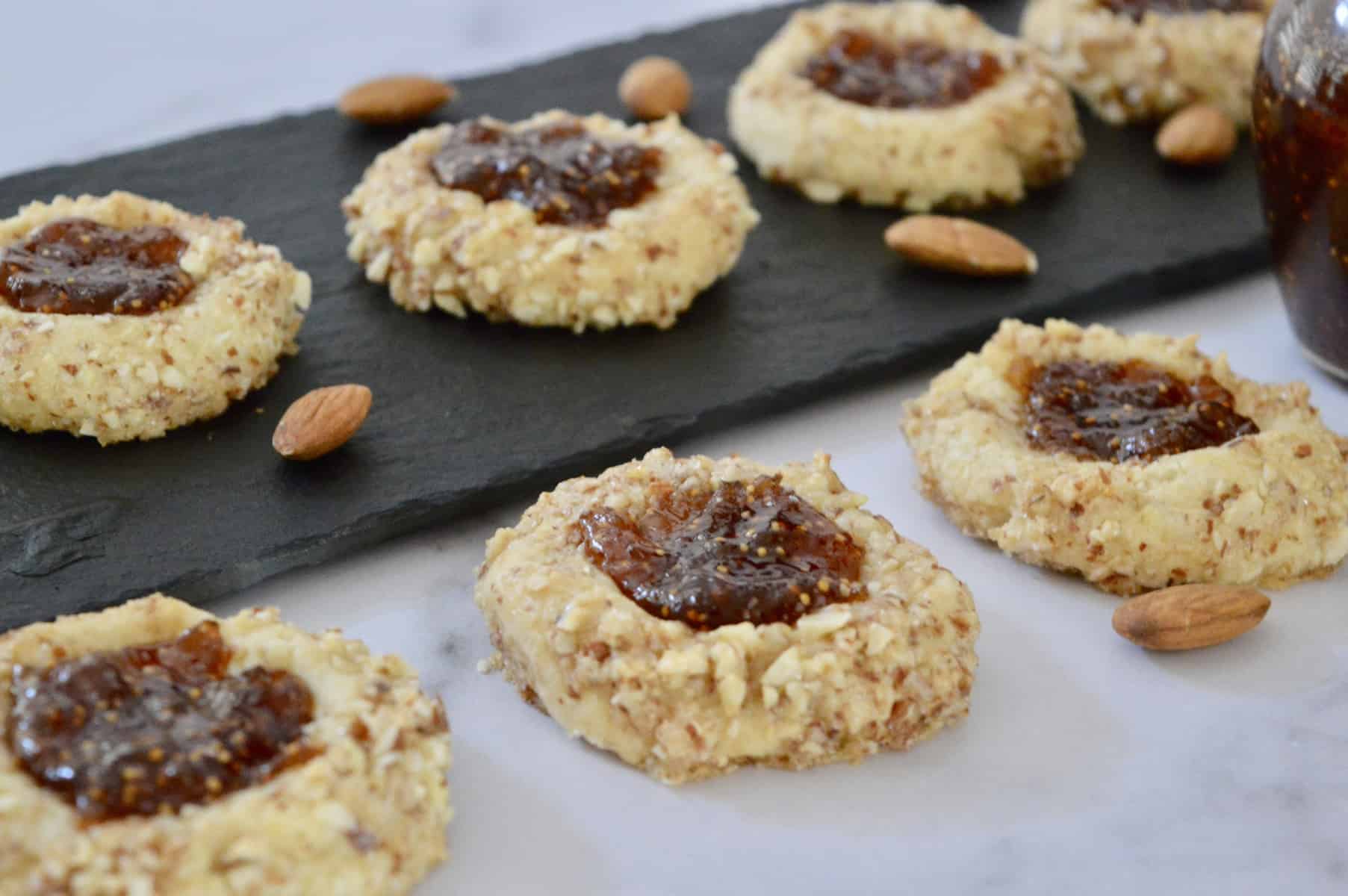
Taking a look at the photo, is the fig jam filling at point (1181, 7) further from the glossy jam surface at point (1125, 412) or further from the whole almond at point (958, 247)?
the glossy jam surface at point (1125, 412)

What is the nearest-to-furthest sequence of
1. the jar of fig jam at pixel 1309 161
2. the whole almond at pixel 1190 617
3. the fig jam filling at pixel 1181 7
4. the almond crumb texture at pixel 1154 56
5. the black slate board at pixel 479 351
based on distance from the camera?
the whole almond at pixel 1190 617
the black slate board at pixel 479 351
the jar of fig jam at pixel 1309 161
the almond crumb texture at pixel 1154 56
the fig jam filling at pixel 1181 7

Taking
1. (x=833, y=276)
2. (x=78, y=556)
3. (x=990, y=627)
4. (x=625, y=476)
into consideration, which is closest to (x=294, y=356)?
(x=78, y=556)

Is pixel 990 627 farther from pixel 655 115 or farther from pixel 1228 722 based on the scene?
pixel 655 115

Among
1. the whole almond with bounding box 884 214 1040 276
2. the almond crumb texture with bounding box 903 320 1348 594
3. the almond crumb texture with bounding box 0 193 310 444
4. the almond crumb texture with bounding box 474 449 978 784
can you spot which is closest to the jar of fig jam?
the almond crumb texture with bounding box 903 320 1348 594

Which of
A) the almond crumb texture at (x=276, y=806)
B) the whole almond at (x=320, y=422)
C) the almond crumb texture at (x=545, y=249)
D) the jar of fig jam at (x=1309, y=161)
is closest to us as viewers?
the almond crumb texture at (x=276, y=806)

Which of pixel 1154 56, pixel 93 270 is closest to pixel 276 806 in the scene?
pixel 93 270

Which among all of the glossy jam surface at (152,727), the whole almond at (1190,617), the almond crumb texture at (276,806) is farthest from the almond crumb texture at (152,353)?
the whole almond at (1190,617)

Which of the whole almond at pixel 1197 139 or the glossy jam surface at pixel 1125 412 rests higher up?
the glossy jam surface at pixel 1125 412

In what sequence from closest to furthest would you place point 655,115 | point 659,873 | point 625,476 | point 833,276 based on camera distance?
point 659,873
point 625,476
point 833,276
point 655,115
